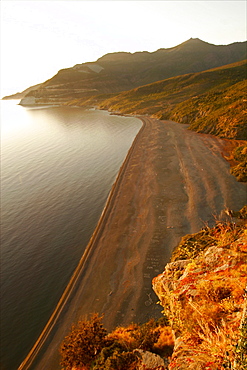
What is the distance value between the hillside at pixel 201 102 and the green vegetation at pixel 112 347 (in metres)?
49.5

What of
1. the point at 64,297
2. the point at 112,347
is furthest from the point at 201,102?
the point at 112,347

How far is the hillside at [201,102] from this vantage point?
2119 inches

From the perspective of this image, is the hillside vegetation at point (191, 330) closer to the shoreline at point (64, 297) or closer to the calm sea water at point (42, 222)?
the shoreline at point (64, 297)

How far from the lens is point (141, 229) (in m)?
24.1

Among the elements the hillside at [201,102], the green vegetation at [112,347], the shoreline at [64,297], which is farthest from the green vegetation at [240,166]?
the green vegetation at [112,347]

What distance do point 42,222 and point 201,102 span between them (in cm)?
7220

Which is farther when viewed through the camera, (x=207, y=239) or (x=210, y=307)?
(x=207, y=239)

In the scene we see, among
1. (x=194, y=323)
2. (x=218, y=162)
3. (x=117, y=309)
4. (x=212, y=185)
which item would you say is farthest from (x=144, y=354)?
(x=218, y=162)

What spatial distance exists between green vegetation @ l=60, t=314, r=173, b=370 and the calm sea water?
708cm

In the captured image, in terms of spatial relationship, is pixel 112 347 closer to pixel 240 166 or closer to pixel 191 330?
pixel 191 330

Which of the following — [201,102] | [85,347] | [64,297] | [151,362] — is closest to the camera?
[151,362]

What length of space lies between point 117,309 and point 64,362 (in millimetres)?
5602

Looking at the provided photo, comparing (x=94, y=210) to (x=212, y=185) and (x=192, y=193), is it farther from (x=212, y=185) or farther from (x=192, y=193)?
(x=212, y=185)

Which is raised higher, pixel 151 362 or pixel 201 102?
pixel 201 102
